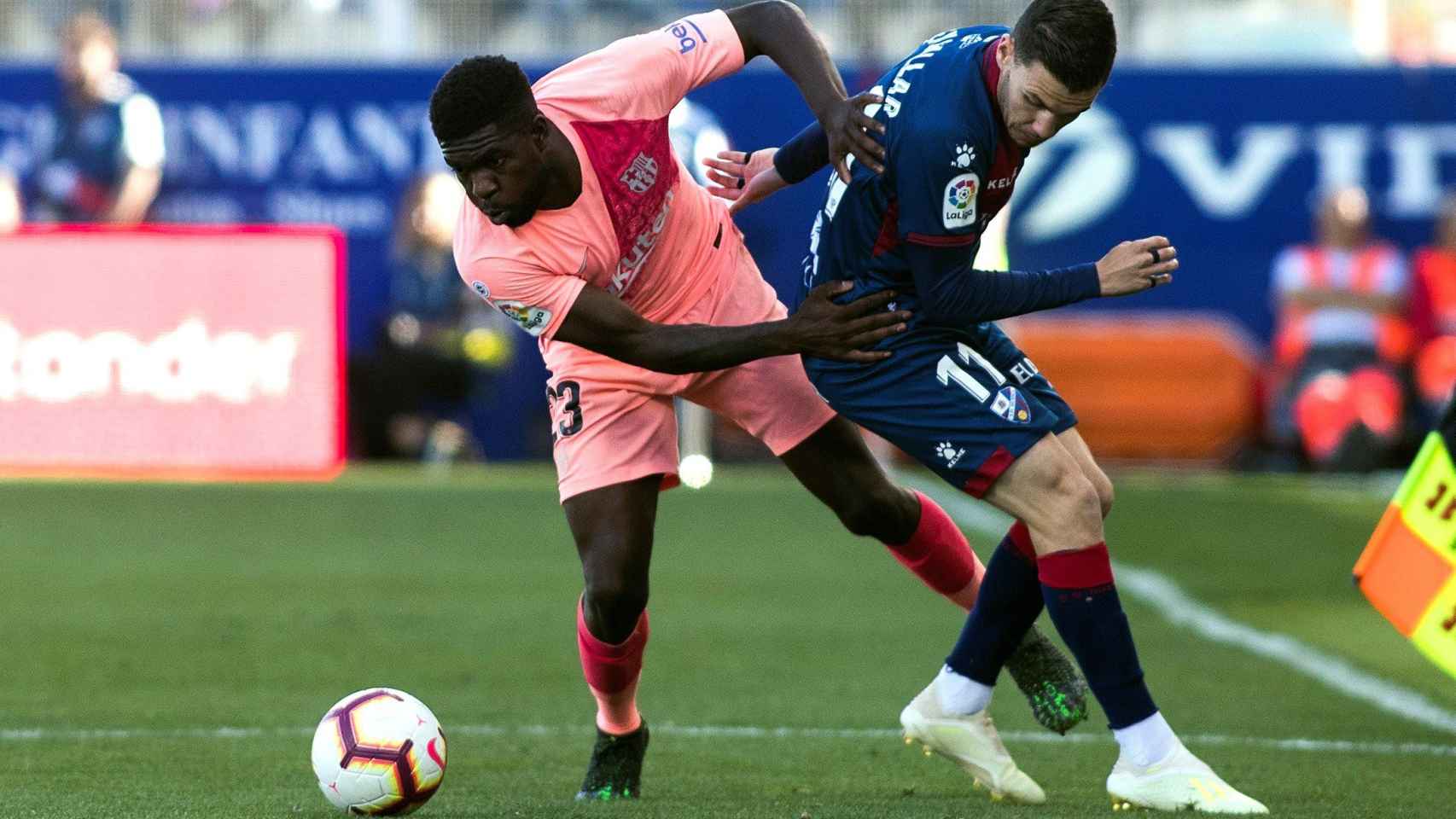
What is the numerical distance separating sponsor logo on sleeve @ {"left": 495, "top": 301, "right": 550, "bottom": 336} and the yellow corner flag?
2.28 m

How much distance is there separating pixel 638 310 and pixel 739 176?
486mm

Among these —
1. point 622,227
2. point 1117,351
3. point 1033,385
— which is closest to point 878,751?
point 1033,385

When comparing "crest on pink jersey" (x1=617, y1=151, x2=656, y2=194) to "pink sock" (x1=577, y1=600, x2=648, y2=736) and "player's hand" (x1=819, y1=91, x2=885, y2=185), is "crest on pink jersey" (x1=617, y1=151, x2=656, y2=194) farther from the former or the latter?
"pink sock" (x1=577, y1=600, x2=648, y2=736)

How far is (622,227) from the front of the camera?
5.21 m

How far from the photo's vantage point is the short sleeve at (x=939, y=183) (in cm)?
469

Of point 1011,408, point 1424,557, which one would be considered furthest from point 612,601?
point 1424,557

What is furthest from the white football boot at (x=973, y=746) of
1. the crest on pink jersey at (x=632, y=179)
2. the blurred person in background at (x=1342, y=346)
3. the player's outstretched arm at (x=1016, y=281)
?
the blurred person in background at (x=1342, y=346)

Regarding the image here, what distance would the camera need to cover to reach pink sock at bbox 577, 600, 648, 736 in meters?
5.37

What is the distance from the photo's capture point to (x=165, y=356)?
13.2 m

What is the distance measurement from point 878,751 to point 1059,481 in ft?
4.45

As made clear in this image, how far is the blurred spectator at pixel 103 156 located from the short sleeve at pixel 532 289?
1024cm

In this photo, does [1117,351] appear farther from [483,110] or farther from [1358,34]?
[483,110]

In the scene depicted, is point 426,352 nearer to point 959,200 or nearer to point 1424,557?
point 1424,557

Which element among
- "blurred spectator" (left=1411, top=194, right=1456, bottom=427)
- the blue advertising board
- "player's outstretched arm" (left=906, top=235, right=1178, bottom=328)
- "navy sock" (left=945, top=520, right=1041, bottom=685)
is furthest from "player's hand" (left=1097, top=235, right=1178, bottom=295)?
the blue advertising board
